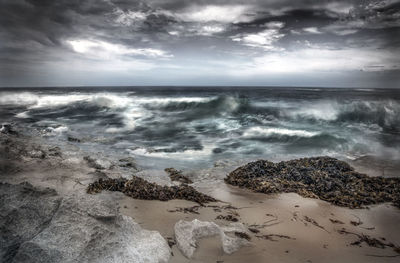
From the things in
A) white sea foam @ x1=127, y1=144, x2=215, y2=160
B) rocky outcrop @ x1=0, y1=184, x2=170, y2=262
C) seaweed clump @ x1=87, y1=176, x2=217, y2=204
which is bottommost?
white sea foam @ x1=127, y1=144, x2=215, y2=160

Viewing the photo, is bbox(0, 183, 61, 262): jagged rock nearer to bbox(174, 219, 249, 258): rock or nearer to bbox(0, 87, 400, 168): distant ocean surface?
bbox(174, 219, 249, 258): rock

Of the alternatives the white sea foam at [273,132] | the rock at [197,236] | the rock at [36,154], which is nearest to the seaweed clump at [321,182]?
the rock at [197,236]

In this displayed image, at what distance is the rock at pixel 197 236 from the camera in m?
3.16

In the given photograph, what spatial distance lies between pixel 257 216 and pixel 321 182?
9.00 ft

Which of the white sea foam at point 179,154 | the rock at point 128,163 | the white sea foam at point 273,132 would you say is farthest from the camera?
the white sea foam at point 273,132

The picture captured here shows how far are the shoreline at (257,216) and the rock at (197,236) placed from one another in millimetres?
75

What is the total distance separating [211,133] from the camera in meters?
14.4

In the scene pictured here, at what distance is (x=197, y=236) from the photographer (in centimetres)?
340

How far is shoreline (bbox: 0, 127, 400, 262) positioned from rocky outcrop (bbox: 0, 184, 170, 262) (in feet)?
1.75

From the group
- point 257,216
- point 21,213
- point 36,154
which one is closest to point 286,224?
point 257,216

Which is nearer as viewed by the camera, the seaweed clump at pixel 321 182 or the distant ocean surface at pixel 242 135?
the seaweed clump at pixel 321 182

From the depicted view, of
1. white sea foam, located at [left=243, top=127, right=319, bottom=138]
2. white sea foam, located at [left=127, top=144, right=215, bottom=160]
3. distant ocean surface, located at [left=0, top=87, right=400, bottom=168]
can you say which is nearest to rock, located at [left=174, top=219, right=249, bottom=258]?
distant ocean surface, located at [left=0, top=87, right=400, bottom=168]

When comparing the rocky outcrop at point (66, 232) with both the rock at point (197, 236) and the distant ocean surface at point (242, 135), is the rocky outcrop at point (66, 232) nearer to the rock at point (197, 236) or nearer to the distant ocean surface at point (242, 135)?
the rock at point (197, 236)

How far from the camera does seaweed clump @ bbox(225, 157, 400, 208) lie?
230 inches
